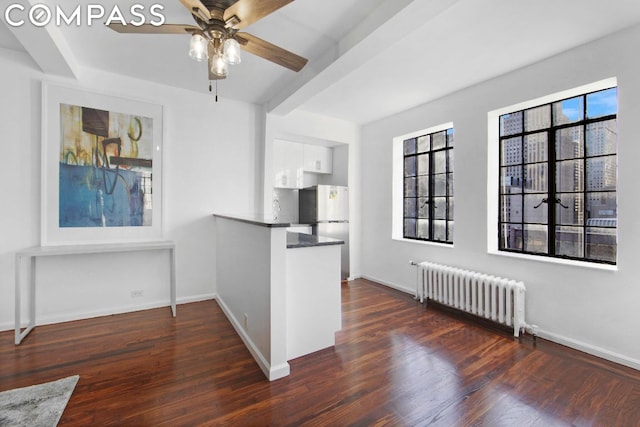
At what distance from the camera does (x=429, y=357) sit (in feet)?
7.82

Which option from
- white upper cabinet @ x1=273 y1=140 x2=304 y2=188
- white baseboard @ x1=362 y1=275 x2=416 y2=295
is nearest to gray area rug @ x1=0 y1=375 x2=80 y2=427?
white upper cabinet @ x1=273 y1=140 x2=304 y2=188

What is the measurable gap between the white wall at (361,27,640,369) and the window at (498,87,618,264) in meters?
0.26

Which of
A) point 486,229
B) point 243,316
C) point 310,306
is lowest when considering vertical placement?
point 243,316

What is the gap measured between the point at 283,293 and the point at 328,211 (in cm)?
267

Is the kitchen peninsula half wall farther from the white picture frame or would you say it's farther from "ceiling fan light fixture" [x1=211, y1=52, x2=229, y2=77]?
the white picture frame

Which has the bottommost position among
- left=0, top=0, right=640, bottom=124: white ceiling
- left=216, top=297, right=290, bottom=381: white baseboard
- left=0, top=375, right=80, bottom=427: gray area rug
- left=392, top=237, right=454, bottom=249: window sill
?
left=0, top=375, right=80, bottom=427: gray area rug

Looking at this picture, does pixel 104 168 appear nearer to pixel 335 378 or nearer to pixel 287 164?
pixel 287 164

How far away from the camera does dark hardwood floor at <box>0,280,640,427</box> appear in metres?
1.71

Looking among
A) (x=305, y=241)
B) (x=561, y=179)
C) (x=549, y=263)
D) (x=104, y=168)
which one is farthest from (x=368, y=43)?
(x=104, y=168)

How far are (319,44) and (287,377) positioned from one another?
9.40ft


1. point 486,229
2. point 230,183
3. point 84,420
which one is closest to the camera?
point 84,420

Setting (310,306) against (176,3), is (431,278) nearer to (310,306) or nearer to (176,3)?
(310,306)

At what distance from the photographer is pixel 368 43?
2.26 meters

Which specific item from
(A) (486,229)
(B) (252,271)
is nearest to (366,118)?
(A) (486,229)
